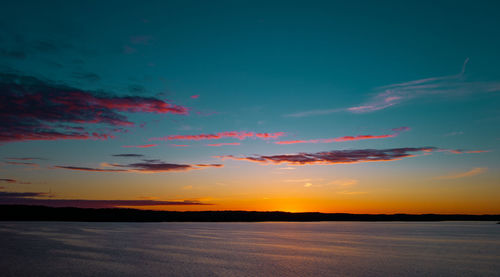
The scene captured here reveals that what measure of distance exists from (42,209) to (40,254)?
17924 cm

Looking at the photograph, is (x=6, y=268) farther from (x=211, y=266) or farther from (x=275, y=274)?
(x=275, y=274)

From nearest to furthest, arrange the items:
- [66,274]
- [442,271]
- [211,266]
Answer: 1. [66,274]
2. [442,271]
3. [211,266]

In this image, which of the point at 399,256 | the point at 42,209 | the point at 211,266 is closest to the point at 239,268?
the point at 211,266

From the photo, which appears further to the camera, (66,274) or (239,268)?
(239,268)

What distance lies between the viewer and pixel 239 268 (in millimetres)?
26172

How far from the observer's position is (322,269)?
2622 centimetres

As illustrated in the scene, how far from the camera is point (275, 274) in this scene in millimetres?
23984

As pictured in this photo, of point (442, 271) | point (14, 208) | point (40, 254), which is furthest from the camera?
point (14, 208)

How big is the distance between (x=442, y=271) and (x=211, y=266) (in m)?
15.5

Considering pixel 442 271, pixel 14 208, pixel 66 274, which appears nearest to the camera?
pixel 66 274

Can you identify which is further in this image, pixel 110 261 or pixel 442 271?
pixel 110 261

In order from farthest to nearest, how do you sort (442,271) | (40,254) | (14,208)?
1. (14,208)
2. (40,254)
3. (442,271)

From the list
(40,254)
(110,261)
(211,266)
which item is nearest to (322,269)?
(211,266)

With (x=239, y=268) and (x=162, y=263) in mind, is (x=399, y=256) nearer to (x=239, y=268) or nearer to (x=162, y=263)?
(x=239, y=268)
